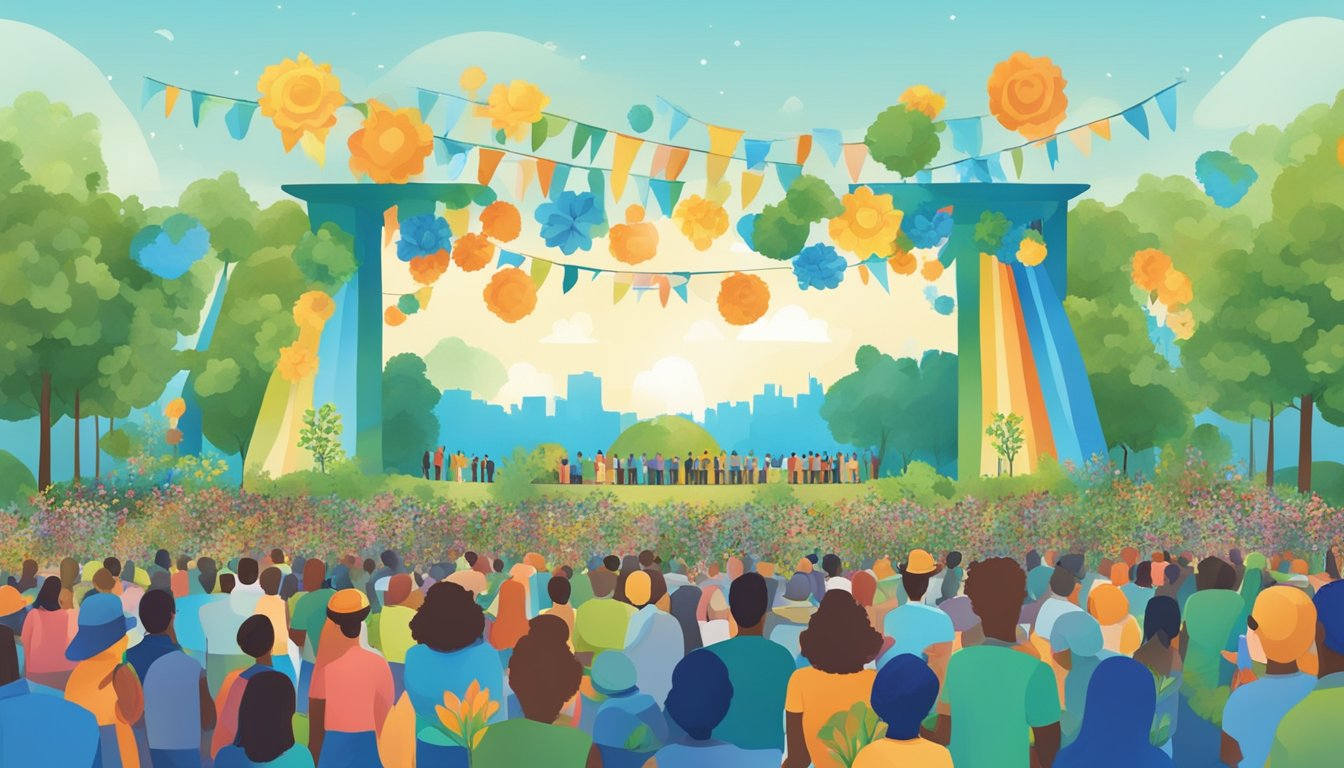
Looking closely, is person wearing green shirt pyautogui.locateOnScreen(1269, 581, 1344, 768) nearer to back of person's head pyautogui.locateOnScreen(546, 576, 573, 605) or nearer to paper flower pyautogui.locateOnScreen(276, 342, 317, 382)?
back of person's head pyautogui.locateOnScreen(546, 576, 573, 605)

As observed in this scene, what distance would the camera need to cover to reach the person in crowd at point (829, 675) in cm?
505

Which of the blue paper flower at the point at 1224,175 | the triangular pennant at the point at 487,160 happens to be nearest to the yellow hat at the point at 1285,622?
the blue paper flower at the point at 1224,175

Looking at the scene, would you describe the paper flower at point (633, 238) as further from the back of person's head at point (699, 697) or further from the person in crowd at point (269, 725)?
the person in crowd at point (269, 725)

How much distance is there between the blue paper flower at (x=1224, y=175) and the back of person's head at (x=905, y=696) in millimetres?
14766

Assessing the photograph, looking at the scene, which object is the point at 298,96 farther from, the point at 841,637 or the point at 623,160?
the point at 841,637

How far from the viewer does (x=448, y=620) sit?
5.55 meters

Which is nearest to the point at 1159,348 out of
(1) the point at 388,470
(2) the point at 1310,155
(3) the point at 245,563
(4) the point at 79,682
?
(2) the point at 1310,155

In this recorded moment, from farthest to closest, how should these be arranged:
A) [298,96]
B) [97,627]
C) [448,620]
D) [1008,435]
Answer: [1008,435], [298,96], [97,627], [448,620]

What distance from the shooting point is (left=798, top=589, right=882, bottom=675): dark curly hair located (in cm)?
507

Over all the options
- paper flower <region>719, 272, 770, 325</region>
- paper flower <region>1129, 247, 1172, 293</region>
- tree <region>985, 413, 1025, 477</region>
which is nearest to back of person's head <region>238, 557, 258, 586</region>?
paper flower <region>719, 272, 770, 325</region>

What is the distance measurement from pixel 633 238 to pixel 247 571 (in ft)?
30.0

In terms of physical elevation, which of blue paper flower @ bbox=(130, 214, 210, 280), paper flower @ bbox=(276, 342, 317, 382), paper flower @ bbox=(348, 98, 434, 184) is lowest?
paper flower @ bbox=(276, 342, 317, 382)

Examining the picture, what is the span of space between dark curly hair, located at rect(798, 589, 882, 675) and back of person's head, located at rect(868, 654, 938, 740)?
790 mm

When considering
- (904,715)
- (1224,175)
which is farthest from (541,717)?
(1224,175)
